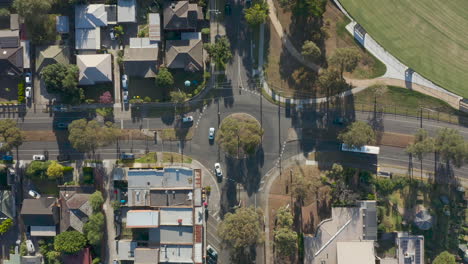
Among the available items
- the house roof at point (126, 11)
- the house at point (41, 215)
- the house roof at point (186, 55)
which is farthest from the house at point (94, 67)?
the house at point (41, 215)

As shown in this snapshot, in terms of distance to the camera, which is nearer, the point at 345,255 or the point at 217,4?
the point at 345,255

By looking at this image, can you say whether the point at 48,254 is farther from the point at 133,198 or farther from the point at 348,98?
the point at 348,98

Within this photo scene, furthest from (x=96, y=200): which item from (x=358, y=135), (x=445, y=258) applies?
(x=445, y=258)

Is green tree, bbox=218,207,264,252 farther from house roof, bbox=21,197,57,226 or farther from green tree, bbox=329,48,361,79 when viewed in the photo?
house roof, bbox=21,197,57,226

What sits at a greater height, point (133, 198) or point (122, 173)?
point (122, 173)

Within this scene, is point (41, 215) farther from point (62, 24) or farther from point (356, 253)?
point (356, 253)

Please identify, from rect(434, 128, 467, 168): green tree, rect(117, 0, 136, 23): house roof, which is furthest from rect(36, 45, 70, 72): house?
rect(434, 128, 467, 168): green tree

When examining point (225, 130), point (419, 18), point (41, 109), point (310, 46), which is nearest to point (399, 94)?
point (419, 18)
